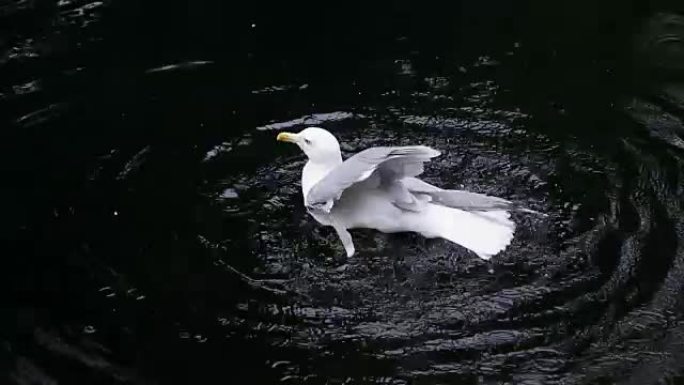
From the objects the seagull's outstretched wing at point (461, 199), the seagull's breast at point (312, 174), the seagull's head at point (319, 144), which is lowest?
the seagull's outstretched wing at point (461, 199)

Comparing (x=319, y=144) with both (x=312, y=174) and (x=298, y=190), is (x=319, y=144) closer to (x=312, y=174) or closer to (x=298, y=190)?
(x=312, y=174)

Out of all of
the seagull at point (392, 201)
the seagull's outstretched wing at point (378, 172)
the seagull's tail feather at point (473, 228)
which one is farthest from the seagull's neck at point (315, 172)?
the seagull's tail feather at point (473, 228)

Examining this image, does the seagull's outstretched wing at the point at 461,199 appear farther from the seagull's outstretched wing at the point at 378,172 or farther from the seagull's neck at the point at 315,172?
the seagull's neck at the point at 315,172

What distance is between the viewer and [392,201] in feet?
16.7

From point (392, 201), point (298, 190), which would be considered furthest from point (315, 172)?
point (392, 201)

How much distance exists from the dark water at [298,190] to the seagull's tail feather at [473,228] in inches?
3.8

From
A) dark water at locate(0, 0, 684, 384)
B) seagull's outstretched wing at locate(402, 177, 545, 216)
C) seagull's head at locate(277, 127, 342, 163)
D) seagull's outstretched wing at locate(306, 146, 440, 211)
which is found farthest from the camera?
seagull's head at locate(277, 127, 342, 163)

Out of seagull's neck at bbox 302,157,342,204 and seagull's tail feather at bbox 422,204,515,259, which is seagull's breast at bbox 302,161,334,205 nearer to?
seagull's neck at bbox 302,157,342,204

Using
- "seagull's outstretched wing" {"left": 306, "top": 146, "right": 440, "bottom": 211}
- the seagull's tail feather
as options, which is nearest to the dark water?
the seagull's tail feather

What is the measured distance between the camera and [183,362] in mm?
4285

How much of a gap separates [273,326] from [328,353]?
0.96 feet

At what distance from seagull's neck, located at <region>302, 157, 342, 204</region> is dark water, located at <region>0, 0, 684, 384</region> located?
0.18 m

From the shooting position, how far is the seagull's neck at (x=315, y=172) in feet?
17.0

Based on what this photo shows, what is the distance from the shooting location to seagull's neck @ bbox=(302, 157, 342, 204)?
17.0ft
